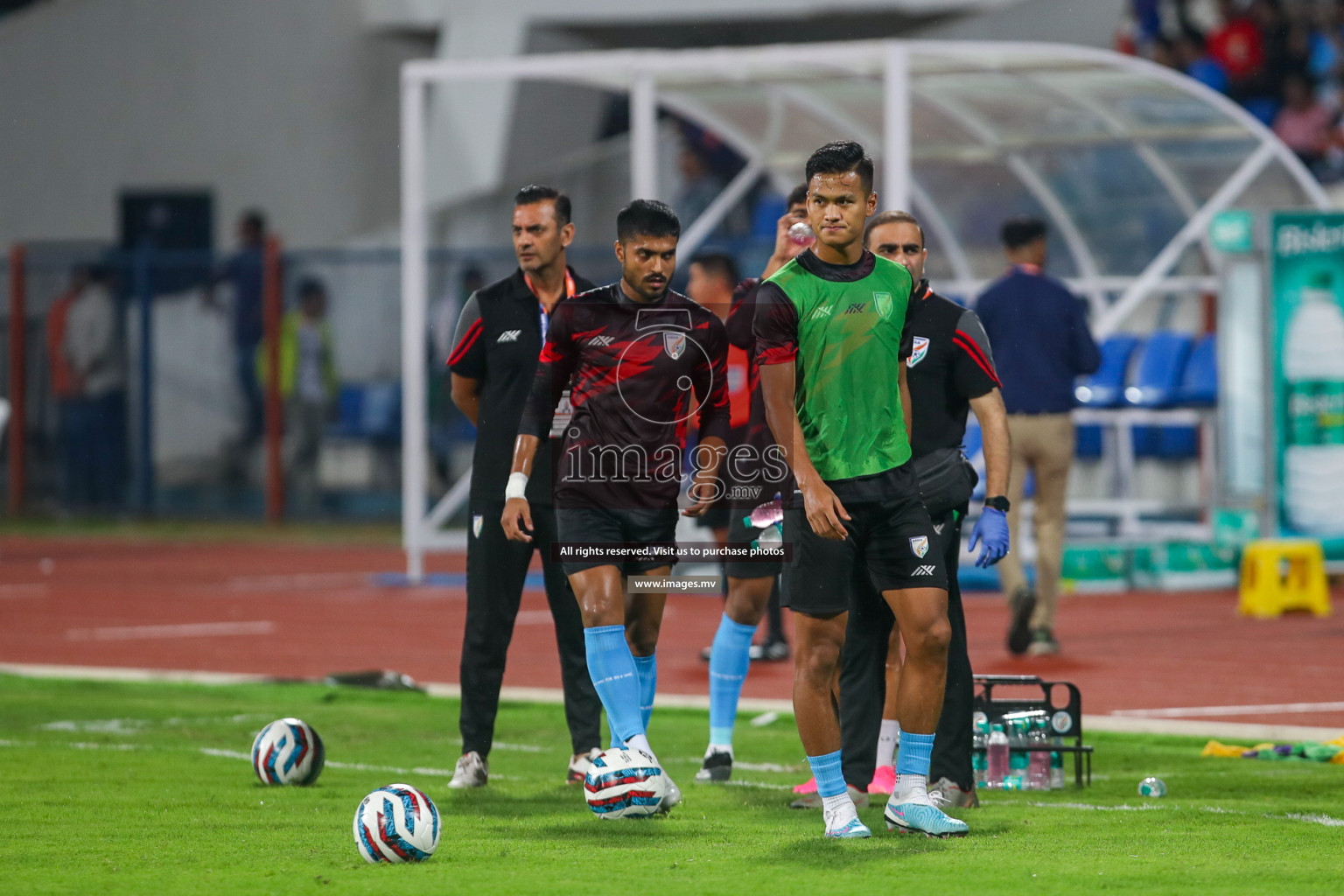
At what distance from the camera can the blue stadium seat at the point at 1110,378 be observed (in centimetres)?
1745

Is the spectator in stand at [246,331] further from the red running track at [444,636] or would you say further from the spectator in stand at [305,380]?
the red running track at [444,636]

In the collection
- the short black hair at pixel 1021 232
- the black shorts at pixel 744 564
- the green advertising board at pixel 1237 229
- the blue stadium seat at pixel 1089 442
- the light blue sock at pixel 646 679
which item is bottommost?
the light blue sock at pixel 646 679

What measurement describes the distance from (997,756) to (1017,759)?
99 mm

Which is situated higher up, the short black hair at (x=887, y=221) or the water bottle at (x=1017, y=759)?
the short black hair at (x=887, y=221)

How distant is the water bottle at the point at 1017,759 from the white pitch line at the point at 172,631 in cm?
765

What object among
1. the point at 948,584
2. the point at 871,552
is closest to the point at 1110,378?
the point at 948,584

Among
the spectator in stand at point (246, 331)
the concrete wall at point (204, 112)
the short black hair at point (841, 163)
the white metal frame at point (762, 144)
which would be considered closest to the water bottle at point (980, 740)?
the short black hair at point (841, 163)

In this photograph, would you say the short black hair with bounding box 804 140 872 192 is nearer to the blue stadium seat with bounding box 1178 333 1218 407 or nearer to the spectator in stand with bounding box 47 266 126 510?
the blue stadium seat with bounding box 1178 333 1218 407

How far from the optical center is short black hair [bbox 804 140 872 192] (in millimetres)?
7031

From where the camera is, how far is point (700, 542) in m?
17.1

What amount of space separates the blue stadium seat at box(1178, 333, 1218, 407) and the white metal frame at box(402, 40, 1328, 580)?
578mm

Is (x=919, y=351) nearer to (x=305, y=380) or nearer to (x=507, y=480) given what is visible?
(x=507, y=480)

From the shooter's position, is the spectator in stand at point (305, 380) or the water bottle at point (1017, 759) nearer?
the water bottle at point (1017, 759)

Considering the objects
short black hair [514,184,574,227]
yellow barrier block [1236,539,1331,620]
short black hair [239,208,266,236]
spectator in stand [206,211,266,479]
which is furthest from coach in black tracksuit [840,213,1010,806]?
short black hair [239,208,266,236]
